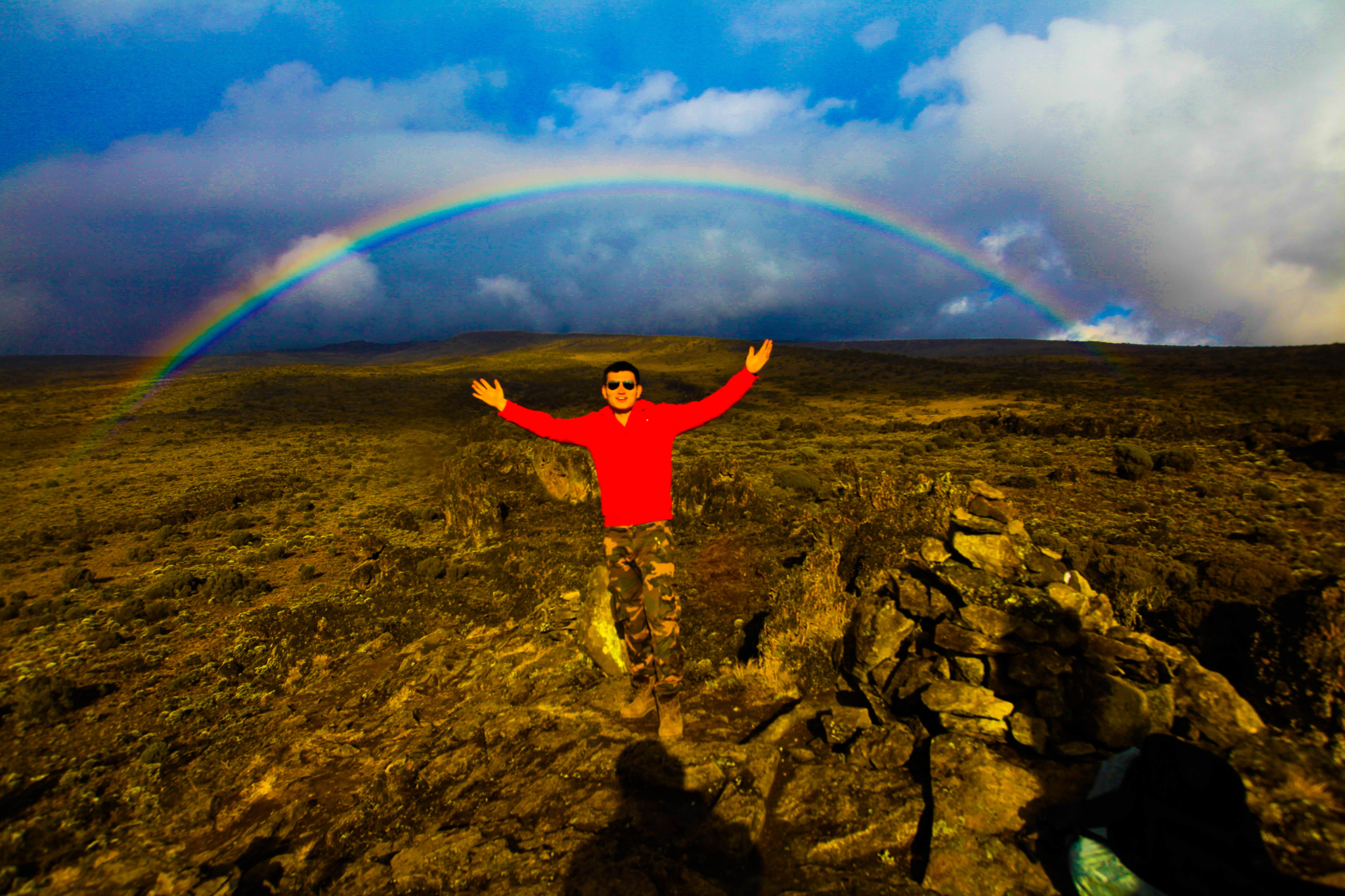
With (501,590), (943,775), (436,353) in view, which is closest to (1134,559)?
(943,775)

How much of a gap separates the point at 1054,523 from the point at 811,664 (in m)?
6.20

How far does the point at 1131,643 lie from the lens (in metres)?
4.09

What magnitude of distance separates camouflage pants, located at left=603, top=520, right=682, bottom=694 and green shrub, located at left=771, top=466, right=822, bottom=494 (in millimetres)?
7586

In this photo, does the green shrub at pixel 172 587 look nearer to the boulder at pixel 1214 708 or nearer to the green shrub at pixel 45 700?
the green shrub at pixel 45 700

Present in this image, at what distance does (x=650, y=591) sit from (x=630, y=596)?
0.18 metres

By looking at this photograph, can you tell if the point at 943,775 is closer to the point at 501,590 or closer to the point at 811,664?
the point at 811,664

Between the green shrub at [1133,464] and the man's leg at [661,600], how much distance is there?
1146 centimetres

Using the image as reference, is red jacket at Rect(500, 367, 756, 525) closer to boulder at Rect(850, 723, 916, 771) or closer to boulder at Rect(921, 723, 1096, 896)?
boulder at Rect(850, 723, 916, 771)

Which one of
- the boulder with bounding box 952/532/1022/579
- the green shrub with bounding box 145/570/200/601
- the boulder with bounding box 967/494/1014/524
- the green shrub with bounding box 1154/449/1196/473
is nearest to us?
the boulder with bounding box 952/532/1022/579

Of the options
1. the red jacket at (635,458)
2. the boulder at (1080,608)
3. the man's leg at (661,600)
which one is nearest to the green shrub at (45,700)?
the red jacket at (635,458)

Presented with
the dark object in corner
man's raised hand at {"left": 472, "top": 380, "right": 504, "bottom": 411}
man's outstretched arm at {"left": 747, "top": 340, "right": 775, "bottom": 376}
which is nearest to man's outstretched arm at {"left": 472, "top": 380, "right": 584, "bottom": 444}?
man's raised hand at {"left": 472, "top": 380, "right": 504, "bottom": 411}

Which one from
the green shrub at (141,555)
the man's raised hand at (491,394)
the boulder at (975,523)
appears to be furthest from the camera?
the green shrub at (141,555)

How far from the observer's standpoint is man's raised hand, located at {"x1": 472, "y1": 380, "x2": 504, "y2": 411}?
13.9 feet

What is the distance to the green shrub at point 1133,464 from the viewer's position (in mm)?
11289
